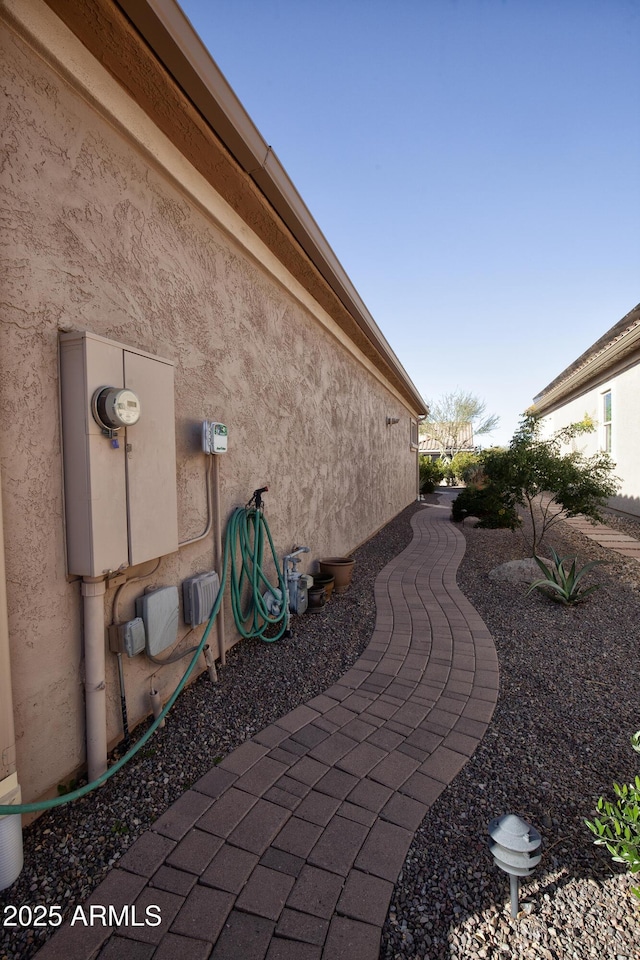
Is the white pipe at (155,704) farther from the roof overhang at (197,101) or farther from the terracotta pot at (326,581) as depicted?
the roof overhang at (197,101)

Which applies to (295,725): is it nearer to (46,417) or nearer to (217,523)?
(217,523)

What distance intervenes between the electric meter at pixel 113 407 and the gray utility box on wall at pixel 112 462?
3 centimetres

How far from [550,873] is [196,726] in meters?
1.88

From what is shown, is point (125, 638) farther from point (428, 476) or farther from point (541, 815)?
point (428, 476)

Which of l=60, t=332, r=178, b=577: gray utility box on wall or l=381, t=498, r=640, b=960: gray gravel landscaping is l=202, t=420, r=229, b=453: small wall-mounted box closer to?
l=60, t=332, r=178, b=577: gray utility box on wall

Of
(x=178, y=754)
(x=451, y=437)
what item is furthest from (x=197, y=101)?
(x=451, y=437)

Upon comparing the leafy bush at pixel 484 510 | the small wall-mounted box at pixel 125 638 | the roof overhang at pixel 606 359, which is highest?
the roof overhang at pixel 606 359

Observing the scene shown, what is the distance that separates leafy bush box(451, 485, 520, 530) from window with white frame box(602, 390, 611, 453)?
156 inches

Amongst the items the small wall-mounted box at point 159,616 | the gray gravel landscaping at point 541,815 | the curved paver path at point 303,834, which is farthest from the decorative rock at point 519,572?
the small wall-mounted box at point 159,616

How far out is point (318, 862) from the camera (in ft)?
5.53

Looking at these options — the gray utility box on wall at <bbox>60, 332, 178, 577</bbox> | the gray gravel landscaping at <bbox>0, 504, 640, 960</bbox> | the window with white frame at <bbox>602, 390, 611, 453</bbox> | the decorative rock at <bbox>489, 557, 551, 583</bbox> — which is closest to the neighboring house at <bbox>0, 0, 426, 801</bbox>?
the gray utility box on wall at <bbox>60, 332, 178, 577</bbox>

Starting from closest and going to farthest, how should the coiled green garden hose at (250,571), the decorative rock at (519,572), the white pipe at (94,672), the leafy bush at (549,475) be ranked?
1. the white pipe at (94,672)
2. the coiled green garden hose at (250,571)
3. the decorative rock at (519,572)
4. the leafy bush at (549,475)

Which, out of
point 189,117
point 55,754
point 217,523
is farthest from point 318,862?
point 189,117

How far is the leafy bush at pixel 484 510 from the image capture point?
9.05 m
